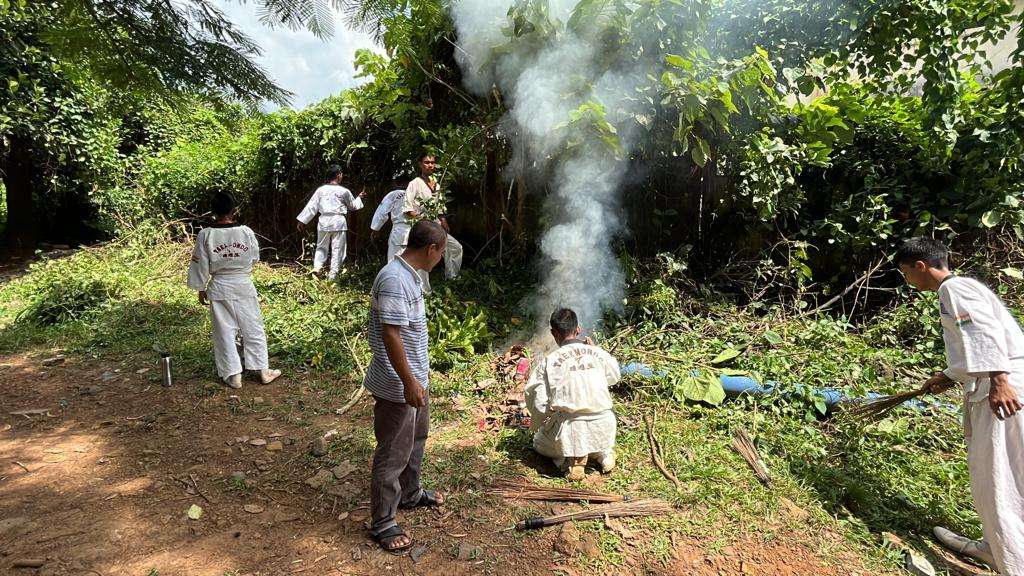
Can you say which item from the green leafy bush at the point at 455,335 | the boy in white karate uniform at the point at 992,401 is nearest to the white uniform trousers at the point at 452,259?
the green leafy bush at the point at 455,335

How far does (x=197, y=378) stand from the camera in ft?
17.5

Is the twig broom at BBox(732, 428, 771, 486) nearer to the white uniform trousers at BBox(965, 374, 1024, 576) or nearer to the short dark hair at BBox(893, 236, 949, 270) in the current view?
the white uniform trousers at BBox(965, 374, 1024, 576)

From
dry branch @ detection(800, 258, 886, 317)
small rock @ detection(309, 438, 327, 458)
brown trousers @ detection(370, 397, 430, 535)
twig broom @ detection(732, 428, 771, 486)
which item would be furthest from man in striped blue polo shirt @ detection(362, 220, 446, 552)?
dry branch @ detection(800, 258, 886, 317)

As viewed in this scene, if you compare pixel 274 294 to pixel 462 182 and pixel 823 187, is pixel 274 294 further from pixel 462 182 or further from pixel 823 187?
pixel 823 187

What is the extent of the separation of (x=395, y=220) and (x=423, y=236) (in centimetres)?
456

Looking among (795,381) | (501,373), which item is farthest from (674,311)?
(501,373)

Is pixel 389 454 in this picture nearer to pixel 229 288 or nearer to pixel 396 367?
pixel 396 367

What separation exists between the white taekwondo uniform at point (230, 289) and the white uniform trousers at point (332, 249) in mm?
3237

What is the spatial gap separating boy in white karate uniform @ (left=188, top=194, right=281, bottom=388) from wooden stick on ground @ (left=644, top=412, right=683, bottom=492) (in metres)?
3.58

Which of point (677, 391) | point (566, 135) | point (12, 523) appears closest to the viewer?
point (12, 523)

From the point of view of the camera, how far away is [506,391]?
4918mm

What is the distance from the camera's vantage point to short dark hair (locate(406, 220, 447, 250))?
2.80m

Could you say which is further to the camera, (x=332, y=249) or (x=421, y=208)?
(x=332, y=249)

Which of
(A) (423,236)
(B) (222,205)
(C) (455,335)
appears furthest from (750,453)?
(B) (222,205)
